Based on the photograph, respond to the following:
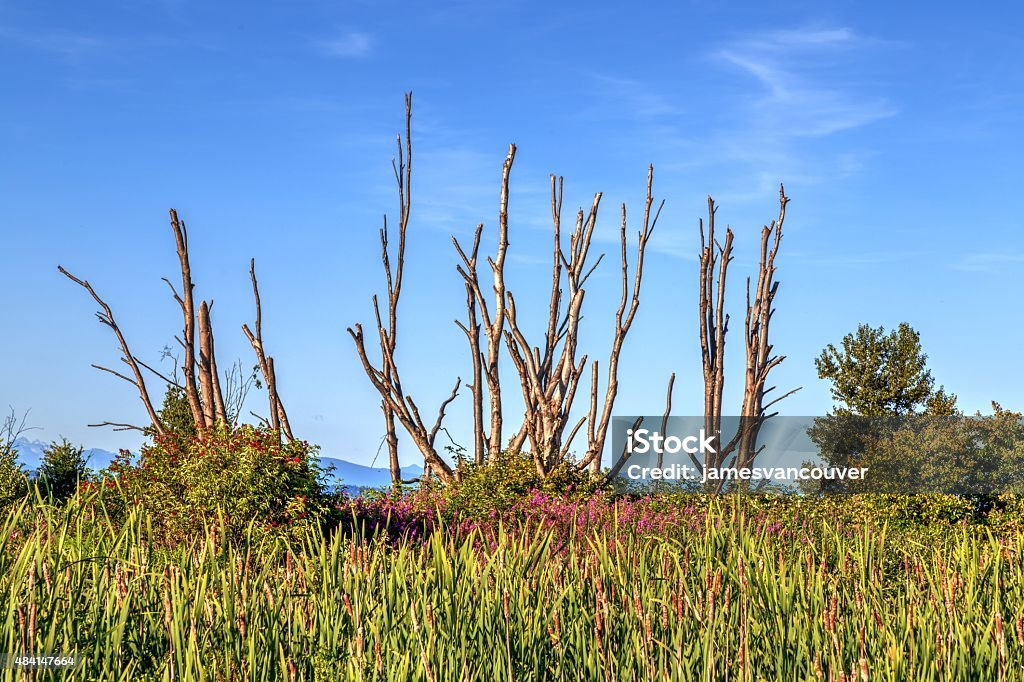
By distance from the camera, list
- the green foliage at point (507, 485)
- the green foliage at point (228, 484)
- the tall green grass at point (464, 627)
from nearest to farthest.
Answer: the tall green grass at point (464, 627)
the green foliage at point (228, 484)
the green foliage at point (507, 485)

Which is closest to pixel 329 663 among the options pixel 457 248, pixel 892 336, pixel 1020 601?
pixel 1020 601

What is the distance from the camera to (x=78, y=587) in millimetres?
3732

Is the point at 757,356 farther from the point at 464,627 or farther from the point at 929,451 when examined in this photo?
the point at 464,627

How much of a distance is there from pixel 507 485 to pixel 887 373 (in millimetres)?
9219

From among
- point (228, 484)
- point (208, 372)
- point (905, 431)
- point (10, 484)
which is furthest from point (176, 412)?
point (905, 431)

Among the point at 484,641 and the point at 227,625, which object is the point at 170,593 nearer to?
the point at 227,625

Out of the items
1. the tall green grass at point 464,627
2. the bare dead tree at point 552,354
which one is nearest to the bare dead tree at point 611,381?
the bare dead tree at point 552,354

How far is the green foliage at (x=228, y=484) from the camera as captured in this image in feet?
29.7

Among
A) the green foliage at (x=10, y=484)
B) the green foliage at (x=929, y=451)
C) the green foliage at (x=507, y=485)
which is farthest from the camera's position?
the green foliage at (x=929, y=451)

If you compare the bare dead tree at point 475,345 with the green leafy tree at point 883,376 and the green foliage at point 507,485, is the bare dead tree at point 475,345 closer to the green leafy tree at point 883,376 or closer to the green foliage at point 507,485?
the green foliage at point 507,485

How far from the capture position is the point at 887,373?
1856 centimetres

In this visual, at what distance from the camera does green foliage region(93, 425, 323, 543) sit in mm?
9062

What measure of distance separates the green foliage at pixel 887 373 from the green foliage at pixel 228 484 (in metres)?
12.1

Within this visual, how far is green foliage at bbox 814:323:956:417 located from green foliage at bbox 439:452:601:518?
294 inches
